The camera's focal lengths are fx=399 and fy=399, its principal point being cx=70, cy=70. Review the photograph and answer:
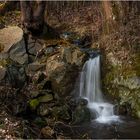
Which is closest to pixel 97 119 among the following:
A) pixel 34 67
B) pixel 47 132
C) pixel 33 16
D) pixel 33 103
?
pixel 33 103

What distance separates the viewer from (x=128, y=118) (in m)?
11.9

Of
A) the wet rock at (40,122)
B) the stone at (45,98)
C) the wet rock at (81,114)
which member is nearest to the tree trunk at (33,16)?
the stone at (45,98)

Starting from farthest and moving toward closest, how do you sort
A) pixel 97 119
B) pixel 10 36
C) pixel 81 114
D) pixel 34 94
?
pixel 10 36
pixel 34 94
pixel 97 119
pixel 81 114

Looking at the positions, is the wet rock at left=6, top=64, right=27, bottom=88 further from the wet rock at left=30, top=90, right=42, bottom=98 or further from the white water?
the white water

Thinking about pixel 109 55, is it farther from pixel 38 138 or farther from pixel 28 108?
pixel 38 138

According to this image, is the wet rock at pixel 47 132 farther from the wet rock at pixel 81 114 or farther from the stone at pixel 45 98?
the stone at pixel 45 98

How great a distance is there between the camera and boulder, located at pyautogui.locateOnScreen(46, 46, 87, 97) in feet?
41.7

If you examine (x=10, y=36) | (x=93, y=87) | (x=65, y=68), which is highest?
(x=10, y=36)

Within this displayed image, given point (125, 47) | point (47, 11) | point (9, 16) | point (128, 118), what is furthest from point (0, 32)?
point (128, 118)

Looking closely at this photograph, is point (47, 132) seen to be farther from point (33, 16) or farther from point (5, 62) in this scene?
point (33, 16)

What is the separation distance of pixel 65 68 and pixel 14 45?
1932 millimetres

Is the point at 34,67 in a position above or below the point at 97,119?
above

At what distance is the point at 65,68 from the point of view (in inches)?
502

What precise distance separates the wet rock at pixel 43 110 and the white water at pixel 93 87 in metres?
1.49
